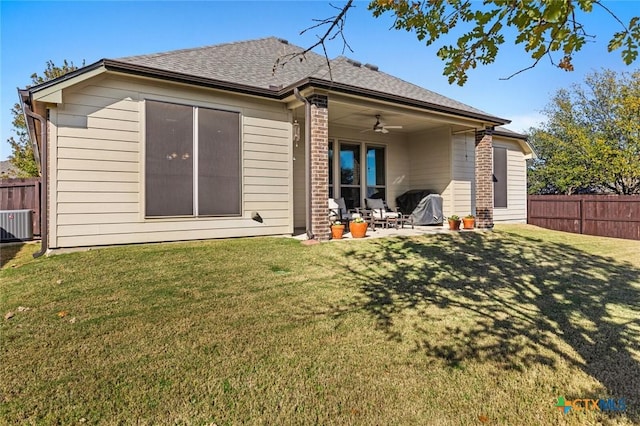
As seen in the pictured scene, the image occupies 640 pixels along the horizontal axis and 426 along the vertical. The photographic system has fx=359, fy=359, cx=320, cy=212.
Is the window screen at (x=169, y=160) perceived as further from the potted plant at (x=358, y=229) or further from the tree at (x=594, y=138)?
the tree at (x=594, y=138)

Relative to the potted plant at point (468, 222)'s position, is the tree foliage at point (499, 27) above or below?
above

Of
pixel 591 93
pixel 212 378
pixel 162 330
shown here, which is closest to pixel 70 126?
pixel 162 330

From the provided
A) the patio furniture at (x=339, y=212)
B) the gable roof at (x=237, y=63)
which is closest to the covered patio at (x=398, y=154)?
the patio furniture at (x=339, y=212)

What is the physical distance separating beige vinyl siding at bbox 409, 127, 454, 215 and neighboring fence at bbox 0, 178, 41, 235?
11571mm

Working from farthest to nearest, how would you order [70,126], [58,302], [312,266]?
[70,126] → [312,266] → [58,302]

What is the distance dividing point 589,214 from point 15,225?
57.6 feet

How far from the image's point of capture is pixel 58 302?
3928mm

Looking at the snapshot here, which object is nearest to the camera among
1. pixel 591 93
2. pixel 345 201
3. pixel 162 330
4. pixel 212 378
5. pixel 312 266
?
pixel 212 378

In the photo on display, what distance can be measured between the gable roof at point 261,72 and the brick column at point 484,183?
65cm

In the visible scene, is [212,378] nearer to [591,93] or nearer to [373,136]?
[373,136]

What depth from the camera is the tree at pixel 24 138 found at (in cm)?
1941

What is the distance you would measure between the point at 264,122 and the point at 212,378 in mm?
6103

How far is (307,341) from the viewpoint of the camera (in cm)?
320

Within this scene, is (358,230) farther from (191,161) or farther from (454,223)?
(191,161)
